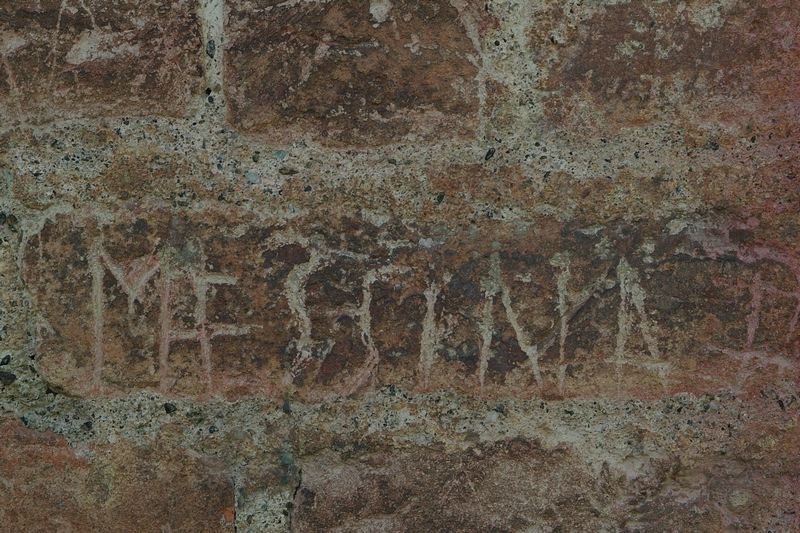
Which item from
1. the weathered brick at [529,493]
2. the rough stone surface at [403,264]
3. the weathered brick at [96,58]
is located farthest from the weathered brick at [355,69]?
the weathered brick at [529,493]

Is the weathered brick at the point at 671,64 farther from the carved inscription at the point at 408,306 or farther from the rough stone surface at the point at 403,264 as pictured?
the carved inscription at the point at 408,306

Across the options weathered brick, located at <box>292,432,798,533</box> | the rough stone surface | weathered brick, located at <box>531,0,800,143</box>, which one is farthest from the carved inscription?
weathered brick, located at <box>531,0,800,143</box>

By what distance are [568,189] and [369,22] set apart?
700 millimetres

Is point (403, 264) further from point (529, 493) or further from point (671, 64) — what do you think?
point (671, 64)

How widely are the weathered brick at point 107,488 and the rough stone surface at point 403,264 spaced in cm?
1

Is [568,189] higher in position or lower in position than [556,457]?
higher

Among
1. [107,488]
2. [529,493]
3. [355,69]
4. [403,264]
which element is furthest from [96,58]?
[529,493]

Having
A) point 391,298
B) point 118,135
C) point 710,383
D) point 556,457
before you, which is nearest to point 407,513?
point 556,457

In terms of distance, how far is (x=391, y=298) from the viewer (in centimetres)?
202

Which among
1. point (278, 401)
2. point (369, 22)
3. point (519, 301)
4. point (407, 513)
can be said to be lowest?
point (407, 513)

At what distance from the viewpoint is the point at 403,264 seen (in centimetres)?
202

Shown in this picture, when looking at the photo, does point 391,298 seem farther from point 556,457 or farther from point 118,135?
point 118,135

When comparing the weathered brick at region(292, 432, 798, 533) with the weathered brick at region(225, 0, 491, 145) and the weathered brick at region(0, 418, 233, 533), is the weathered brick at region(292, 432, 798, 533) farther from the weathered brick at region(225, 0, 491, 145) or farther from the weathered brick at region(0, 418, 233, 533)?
the weathered brick at region(225, 0, 491, 145)

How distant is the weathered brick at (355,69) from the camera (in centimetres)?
198
